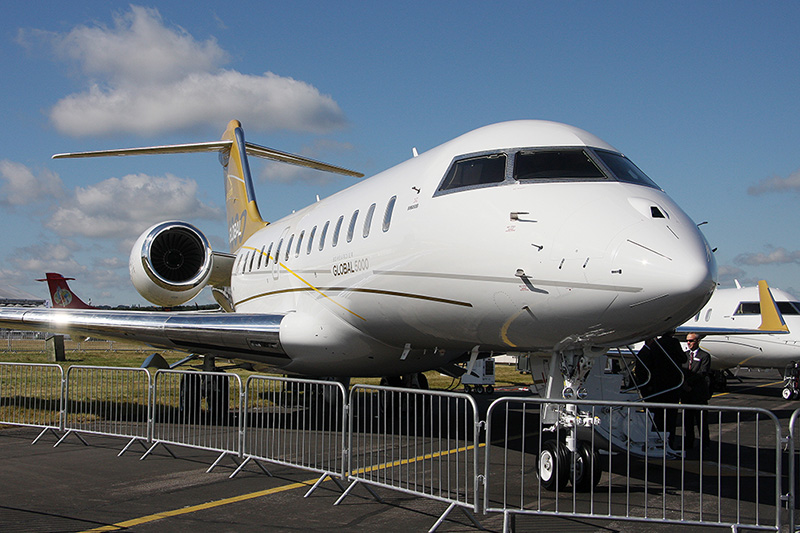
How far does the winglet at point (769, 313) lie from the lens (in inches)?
763

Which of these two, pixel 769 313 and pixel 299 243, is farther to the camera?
pixel 769 313

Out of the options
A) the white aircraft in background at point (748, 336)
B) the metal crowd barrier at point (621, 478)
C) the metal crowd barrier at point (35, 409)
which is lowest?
the metal crowd barrier at point (35, 409)

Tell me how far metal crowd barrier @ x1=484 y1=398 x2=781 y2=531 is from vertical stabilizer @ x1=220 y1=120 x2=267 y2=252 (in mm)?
11575

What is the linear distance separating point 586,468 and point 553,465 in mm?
300

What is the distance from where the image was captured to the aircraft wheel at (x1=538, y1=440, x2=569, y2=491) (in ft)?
21.7

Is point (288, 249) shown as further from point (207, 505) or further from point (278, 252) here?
point (207, 505)

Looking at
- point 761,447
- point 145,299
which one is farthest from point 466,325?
point 145,299

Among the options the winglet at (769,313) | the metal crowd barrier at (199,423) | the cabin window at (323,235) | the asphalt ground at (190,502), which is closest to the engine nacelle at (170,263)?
the metal crowd barrier at (199,423)

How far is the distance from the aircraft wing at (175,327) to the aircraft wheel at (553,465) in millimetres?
5116

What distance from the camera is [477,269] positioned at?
22.7 feet

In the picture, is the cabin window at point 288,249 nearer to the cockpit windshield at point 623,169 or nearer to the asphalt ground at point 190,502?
the asphalt ground at point 190,502

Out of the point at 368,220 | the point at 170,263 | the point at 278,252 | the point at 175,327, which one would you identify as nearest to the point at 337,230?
the point at 368,220

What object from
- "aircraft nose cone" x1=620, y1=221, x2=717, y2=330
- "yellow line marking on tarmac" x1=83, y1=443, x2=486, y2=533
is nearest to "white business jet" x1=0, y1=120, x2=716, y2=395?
"aircraft nose cone" x1=620, y1=221, x2=717, y2=330

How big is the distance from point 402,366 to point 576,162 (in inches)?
187
